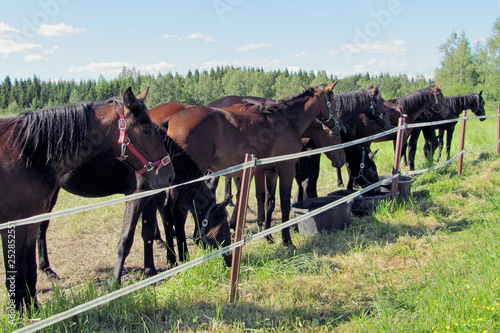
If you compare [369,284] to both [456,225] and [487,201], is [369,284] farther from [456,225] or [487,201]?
[487,201]

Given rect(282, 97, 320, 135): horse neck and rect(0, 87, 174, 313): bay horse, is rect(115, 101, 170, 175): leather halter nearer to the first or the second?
rect(0, 87, 174, 313): bay horse

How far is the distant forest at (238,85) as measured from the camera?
3781 centimetres

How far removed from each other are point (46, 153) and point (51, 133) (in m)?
0.17

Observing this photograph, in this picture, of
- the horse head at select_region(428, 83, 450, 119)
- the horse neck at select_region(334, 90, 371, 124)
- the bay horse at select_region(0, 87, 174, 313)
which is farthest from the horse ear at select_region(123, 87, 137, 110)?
the horse head at select_region(428, 83, 450, 119)

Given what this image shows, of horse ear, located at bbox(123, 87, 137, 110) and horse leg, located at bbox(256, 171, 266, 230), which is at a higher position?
horse ear, located at bbox(123, 87, 137, 110)

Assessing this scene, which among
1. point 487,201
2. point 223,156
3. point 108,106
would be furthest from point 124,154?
point 487,201

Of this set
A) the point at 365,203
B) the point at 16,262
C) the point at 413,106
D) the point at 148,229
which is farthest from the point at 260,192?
the point at 413,106

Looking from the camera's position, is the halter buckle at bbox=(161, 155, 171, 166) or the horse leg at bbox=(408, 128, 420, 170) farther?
the horse leg at bbox=(408, 128, 420, 170)

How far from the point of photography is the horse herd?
2812mm

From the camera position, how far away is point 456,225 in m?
5.21

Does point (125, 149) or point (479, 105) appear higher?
point (479, 105)

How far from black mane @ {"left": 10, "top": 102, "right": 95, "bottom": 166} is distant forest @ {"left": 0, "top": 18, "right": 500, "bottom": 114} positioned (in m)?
37.9

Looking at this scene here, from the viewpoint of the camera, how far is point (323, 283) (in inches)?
137

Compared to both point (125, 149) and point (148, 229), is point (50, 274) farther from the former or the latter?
point (125, 149)
